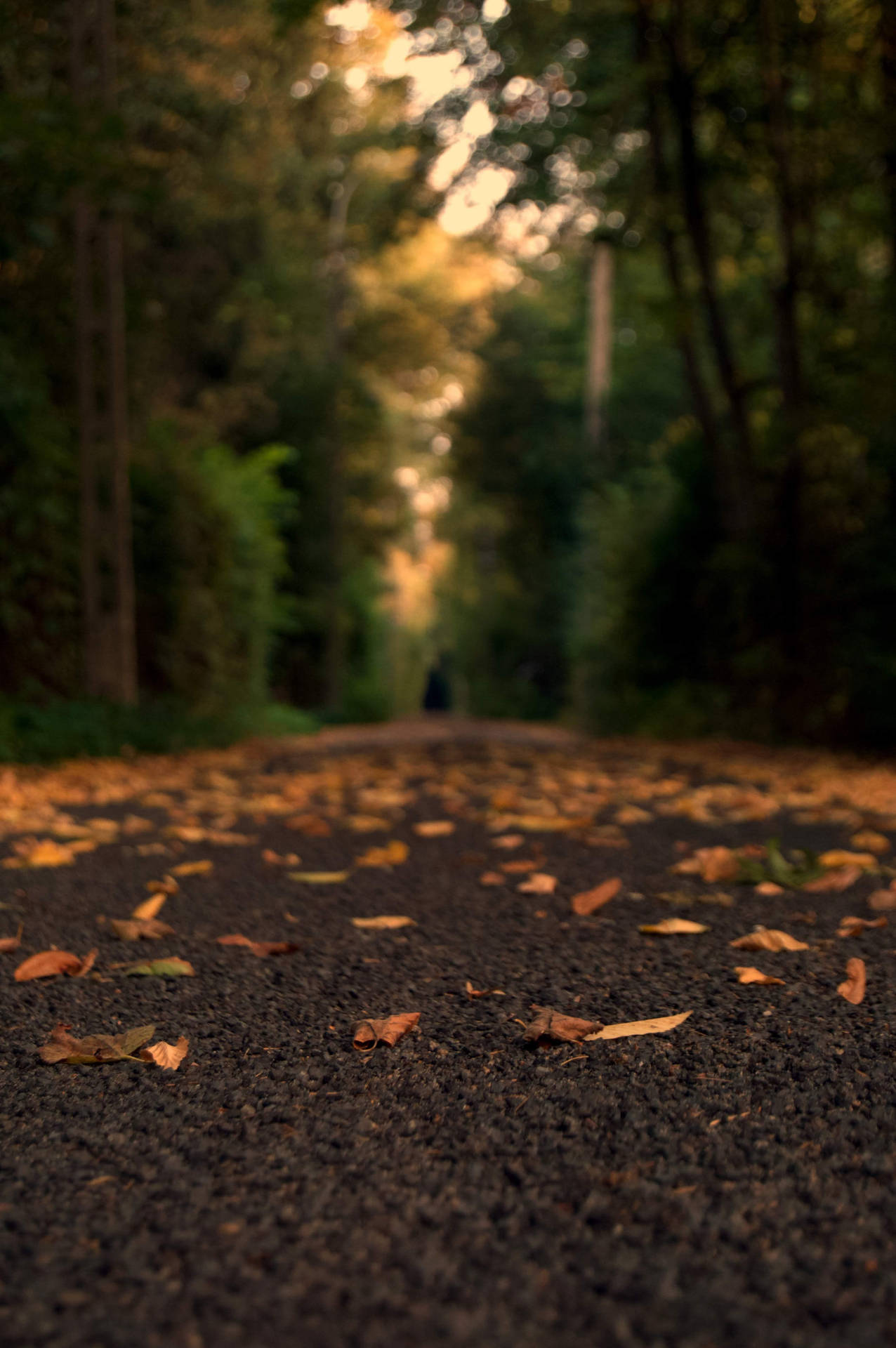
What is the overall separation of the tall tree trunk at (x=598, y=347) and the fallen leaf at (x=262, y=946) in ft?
79.0

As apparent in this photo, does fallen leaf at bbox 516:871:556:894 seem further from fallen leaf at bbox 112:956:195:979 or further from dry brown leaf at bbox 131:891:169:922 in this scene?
fallen leaf at bbox 112:956:195:979

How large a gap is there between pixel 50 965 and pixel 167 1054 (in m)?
0.73

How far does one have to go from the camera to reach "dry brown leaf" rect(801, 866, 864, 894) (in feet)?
11.6

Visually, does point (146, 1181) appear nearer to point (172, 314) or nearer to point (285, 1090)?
point (285, 1090)

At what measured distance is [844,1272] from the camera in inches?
48.4

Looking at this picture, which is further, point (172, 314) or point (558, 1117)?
point (172, 314)

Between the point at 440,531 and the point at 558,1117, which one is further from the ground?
the point at 440,531

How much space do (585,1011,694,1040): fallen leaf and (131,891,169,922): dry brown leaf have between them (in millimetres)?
1477

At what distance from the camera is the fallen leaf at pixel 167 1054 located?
6.47ft

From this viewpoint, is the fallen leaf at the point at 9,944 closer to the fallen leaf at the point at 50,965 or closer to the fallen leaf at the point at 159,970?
the fallen leaf at the point at 50,965

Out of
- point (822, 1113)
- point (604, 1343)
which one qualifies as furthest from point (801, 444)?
point (604, 1343)

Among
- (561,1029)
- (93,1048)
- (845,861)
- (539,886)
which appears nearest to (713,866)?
(845,861)

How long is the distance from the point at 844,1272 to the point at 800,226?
1198 cm

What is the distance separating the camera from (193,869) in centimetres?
396
